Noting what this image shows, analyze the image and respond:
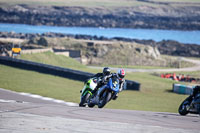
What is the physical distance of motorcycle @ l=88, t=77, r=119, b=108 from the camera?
13.8 metres

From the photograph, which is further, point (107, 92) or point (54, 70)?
point (54, 70)

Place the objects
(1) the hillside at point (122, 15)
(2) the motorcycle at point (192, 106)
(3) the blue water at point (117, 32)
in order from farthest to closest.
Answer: (1) the hillside at point (122, 15) → (3) the blue water at point (117, 32) → (2) the motorcycle at point (192, 106)

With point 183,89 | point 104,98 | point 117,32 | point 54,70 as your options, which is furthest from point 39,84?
point 117,32

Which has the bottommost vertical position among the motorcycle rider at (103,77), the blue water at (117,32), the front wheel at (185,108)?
the blue water at (117,32)

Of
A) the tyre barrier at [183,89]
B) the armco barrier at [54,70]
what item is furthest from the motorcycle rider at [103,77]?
the tyre barrier at [183,89]

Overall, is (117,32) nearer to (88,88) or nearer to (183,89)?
(183,89)

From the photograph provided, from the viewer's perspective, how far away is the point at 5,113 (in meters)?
9.37

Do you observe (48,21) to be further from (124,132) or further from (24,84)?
(124,132)

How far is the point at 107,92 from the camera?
13.9 metres

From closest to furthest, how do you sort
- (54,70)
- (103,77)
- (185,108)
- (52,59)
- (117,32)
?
(185,108) < (103,77) < (54,70) < (52,59) < (117,32)

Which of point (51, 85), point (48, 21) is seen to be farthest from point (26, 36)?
point (51, 85)

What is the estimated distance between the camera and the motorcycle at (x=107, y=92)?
45.2ft

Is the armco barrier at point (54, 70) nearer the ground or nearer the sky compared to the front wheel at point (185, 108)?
nearer the ground

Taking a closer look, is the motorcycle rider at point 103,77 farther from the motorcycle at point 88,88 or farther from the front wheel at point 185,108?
the front wheel at point 185,108
